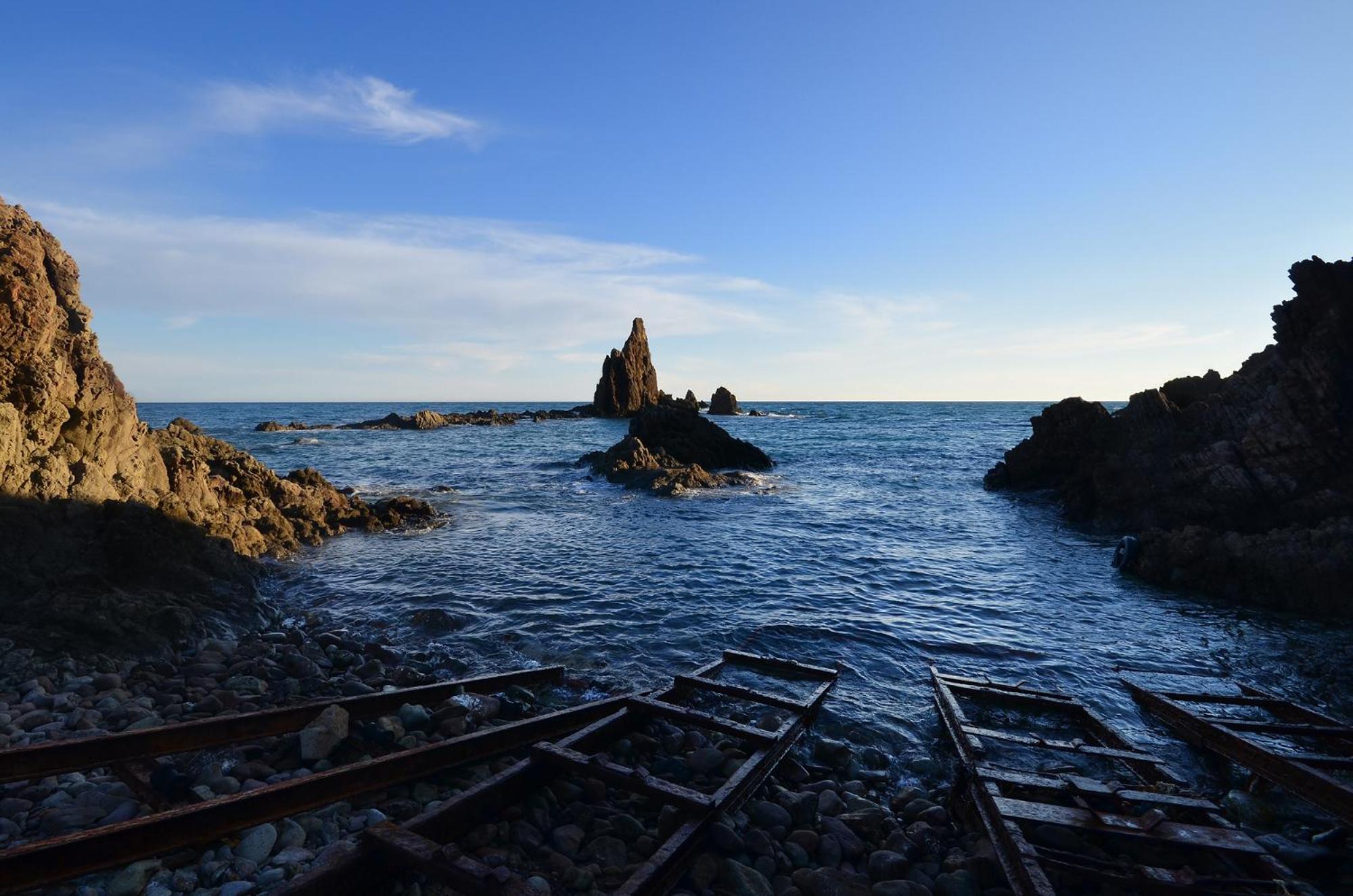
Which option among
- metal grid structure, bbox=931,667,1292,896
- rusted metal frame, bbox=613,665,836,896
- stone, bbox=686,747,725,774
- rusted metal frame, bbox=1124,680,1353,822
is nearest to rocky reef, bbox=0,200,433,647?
stone, bbox=686,747,725,774

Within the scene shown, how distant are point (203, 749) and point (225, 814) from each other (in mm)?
1530

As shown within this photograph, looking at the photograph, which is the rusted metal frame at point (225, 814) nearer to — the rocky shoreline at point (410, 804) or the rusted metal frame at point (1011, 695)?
the rocky shoreline at point (410, 804)

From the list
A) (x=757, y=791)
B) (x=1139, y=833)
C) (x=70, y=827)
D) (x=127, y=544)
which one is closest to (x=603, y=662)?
(x=757, y=791)

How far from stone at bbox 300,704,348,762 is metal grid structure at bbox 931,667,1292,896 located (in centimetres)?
538

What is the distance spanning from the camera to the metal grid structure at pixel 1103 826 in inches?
162

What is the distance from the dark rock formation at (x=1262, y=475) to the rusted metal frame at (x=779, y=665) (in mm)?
10025

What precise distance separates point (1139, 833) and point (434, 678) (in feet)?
23.6

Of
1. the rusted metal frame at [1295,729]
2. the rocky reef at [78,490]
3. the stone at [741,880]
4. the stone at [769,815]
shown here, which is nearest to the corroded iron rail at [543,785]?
the stone at [769,815]

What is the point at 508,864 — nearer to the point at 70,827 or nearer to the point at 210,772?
the point at 210,772

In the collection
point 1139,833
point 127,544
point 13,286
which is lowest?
point 1139,833

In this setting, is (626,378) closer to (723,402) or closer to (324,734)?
(723,402)

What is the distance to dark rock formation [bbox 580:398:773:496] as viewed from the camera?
29.9 meters

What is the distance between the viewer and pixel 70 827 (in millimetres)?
4094

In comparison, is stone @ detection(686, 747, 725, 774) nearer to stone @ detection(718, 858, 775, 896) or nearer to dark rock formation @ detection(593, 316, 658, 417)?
stone @ detection(718, 858, 775, 896)
